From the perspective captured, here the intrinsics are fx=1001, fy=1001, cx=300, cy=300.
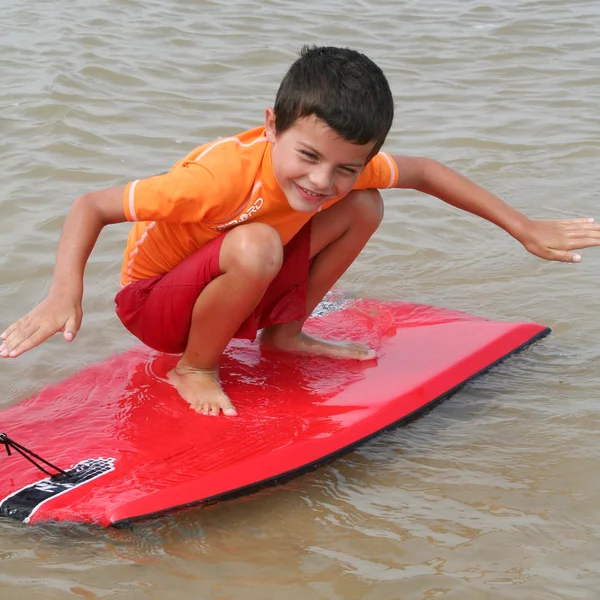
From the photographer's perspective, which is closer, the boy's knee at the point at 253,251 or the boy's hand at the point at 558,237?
the boy's knee at the point at 253,251

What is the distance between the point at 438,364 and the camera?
3053 millimetres

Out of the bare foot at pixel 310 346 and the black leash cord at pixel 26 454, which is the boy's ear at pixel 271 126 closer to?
the bare foot at pixel 310 346

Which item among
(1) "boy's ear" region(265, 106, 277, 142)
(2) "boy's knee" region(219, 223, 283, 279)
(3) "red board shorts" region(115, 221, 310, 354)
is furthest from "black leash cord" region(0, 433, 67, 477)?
(1) "boy's ear" region(265, 106, 277, 142)

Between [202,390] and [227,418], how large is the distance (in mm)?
119

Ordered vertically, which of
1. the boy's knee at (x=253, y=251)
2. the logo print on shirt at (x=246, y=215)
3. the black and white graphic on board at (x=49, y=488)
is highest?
the logo print on shirt at (x=246, y=215)

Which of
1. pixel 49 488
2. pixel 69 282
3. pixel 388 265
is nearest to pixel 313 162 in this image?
pixel 69 282

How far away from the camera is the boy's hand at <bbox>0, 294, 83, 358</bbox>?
228 centimetres

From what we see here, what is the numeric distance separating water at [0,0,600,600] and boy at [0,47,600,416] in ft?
1.54

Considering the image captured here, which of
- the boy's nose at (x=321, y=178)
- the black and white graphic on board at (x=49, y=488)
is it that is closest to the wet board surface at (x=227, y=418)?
the black and white graphic on board at (x=49, y=488)

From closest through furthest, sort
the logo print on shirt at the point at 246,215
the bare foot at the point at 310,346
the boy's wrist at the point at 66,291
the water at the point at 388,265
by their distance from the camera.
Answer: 1. the water at the point at 388,265
2. the boy's wrist at the point at 66,291
3. the logo print on shirt at the point at 246,215
4. the bare foot at the point at 310,346

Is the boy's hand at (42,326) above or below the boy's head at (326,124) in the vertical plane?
below

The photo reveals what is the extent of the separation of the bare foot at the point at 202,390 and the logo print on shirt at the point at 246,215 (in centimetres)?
44

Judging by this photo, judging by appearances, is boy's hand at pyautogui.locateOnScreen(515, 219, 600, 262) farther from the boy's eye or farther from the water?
the boy's eye

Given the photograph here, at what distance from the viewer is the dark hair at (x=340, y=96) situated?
247 cm
